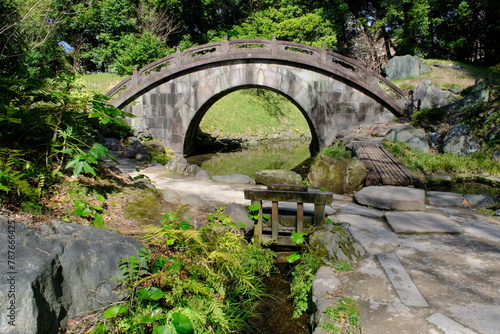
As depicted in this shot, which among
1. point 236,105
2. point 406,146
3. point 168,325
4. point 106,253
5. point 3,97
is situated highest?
point 236,105

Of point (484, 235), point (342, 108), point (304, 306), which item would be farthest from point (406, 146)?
point (304, 306)

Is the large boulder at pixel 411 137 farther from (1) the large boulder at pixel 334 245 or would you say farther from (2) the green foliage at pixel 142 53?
(2) the green foliage at pixel 142 53

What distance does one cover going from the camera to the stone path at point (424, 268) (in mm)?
2615

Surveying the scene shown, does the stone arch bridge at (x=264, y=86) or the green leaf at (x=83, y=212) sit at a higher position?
the stone arch bridge at (x=264, y=86)

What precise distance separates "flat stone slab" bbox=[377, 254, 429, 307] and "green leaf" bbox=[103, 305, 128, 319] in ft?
7.42

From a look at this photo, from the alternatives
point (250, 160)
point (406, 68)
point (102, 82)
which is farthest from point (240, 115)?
point (406, 68)

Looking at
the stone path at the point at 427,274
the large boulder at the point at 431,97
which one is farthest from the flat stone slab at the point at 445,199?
the large boulder at the point at 431,97

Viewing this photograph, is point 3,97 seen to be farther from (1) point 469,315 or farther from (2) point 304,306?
(1) point 469,315

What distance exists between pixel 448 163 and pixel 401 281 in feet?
20.5

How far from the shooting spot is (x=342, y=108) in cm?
1291

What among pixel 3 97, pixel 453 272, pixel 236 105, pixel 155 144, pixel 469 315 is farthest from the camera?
pixel 236 105

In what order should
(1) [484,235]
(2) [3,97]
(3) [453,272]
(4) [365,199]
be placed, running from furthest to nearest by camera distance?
(4) [365,199] → (1) [484,235] → (2) [3,97] → (3) [453,272]

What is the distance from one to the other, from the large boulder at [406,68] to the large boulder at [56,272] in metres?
18.1

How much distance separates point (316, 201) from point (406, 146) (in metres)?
6.18
